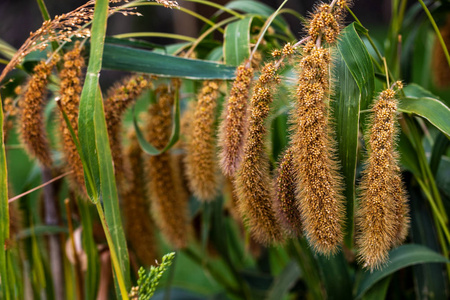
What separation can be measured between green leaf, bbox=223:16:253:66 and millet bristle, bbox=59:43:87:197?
271 mm

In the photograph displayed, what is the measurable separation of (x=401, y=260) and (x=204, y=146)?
43cm

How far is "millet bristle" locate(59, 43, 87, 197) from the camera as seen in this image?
2.63 ft

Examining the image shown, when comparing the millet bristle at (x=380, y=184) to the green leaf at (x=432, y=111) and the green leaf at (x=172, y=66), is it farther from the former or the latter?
the green leaf at (x=172, y=66)

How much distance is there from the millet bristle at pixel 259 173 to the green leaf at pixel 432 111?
221 mm

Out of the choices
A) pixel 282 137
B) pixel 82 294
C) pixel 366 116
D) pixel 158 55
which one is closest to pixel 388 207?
pixel 366 116

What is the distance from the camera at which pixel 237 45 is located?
882mm

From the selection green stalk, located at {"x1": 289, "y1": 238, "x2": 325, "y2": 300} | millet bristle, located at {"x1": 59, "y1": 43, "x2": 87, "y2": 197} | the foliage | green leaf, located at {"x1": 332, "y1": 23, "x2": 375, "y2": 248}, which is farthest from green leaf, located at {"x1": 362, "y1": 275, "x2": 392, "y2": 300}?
millet bristle, located at {"x1": 59, "y1": 43, "x2": 87, "y2": 197}

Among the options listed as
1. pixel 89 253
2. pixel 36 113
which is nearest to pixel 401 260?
pixel 89 253

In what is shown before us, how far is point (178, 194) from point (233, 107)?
443mm

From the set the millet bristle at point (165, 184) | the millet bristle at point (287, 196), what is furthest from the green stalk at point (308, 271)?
the millet bristle at point (287, 196)

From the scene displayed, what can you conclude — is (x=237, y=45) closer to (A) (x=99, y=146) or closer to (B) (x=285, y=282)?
(A) (x=99, y=146)

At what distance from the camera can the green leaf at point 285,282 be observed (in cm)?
122

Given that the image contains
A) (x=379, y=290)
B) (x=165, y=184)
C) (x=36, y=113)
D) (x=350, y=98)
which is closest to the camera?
(x=350, y=98)

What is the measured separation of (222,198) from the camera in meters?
1.28
